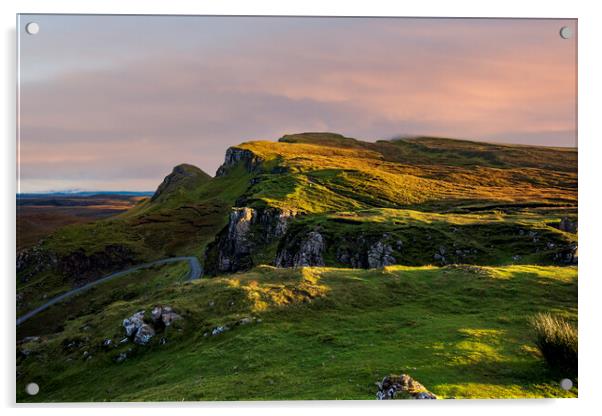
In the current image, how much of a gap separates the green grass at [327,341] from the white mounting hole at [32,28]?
482 inches

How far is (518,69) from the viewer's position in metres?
16.7

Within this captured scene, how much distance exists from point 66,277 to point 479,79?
105ft

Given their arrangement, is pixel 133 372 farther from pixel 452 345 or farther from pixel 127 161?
pixel 452 345

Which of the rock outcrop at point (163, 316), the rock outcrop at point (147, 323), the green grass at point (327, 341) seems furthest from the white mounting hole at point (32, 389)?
the rock outcrop at point (163, 316)

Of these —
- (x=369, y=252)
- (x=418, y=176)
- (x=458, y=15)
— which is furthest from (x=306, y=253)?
(x=458, y=15)

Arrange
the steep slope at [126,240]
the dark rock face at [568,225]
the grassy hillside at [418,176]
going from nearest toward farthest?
the steep slope at [126,240]
the dark rock face at [568,225]
the grassy hillside at [418,176]

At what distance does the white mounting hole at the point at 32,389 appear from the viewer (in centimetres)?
1397

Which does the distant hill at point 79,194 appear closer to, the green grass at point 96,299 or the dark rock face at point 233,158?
the dark rock face at point 233,158

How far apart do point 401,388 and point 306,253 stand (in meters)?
26.1

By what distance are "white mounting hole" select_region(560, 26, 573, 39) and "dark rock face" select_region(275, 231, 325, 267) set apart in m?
24.9

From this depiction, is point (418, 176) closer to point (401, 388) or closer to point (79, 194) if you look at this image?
point (401, 388)

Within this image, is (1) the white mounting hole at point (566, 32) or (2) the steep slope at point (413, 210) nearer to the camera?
(1) the white mounting hole at point (566, 32)

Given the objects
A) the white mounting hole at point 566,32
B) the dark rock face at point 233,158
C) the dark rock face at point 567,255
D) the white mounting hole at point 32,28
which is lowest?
the dark rock face at point 567,255

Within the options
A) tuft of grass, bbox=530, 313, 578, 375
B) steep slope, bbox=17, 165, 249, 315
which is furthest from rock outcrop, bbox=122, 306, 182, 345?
tuft of grass, bbox=530, 313, 578, 375
